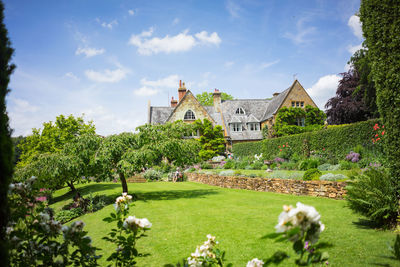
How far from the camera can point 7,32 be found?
2092 mm

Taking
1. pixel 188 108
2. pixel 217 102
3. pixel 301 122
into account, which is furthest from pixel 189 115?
pixel 301 122

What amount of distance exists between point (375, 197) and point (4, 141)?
605 cm

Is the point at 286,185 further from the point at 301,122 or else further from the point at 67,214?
the point at 301,122

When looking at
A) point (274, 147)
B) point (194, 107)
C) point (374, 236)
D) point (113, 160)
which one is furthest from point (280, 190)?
point (194, 107)

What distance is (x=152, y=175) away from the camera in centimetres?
2217


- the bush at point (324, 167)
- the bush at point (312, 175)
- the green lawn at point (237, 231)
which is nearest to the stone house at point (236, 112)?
the bush at point (324, 167)

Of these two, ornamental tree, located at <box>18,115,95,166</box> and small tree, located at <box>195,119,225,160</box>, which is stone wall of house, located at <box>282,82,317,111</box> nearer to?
small tree, located at <box>195,119,225,160</box>

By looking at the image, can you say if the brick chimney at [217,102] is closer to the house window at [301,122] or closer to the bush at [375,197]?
the house window at [301,122]

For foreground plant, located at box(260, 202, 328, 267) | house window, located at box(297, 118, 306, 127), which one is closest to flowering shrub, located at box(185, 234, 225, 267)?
foreground plant, located at box(260, 202, 328, 267)

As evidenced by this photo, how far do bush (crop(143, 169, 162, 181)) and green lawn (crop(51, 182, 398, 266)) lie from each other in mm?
12020

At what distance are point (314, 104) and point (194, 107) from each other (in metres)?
16.0

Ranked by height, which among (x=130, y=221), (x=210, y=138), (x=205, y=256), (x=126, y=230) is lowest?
(x=205, y=256)

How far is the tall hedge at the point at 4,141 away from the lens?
1.66 metres

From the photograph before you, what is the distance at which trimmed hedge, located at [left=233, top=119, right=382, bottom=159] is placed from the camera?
15.9 m
